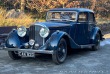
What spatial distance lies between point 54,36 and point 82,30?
2116mm

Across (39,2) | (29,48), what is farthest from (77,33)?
(39,2)

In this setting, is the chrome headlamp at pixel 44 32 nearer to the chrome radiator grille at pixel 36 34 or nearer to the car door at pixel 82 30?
the chrome radiator grille at pixel 36 34

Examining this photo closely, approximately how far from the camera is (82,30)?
9773mm

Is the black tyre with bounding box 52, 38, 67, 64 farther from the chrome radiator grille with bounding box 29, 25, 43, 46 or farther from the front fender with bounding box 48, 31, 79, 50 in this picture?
the chrome radiator grille with bounding box 29, 25, 43, 46

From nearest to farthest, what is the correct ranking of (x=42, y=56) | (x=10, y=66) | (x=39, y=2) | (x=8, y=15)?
(x=10, y=66) → (x=42, y=56) → (x=8, y=15) → (x=39, y=2)

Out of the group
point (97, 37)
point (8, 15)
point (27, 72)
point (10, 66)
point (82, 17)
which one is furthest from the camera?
point (8, 15)

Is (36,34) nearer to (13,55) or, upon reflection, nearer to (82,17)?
(13,55)

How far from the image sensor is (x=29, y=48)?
8.14 m

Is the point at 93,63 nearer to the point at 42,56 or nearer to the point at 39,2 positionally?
the point at 42,56

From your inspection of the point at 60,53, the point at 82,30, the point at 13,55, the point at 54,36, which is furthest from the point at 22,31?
the point at 82,30

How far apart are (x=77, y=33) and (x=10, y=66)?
2.91m

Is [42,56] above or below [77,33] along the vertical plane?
below

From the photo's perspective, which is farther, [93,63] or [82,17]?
[82,17]

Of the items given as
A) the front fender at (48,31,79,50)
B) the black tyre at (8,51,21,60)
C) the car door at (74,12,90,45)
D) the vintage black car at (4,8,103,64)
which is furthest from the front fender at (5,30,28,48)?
the car door at (74,12,90,45)
